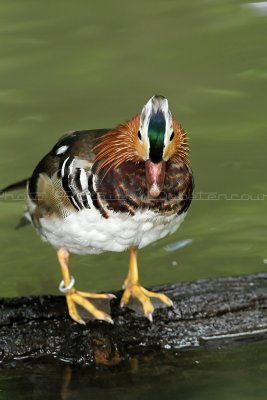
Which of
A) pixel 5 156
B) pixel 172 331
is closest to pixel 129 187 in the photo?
pixel 172 331

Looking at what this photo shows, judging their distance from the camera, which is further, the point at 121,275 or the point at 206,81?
the point at 206,81

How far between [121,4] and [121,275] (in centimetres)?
439

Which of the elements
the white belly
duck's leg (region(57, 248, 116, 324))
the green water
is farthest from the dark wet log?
the green water

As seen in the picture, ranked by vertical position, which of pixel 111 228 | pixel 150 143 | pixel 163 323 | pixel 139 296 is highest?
pixel 150 143

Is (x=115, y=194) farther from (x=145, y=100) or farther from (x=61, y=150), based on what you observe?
(x=145, y=100)

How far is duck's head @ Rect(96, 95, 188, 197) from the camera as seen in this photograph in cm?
430

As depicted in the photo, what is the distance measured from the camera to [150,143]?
172 inches

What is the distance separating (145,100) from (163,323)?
341 centimetres

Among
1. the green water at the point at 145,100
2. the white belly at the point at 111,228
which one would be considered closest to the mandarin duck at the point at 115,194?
the white belly at the point at 111,228

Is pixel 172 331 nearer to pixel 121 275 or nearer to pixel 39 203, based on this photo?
pixel 39 203

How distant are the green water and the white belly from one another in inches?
46.1

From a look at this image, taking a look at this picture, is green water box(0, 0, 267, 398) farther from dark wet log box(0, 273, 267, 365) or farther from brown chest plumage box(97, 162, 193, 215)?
brown chest plumage box(97, 162, 193, 215)

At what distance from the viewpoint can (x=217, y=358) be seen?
484 cm

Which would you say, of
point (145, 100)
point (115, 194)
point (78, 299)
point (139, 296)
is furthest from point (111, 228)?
point (145, 100)
